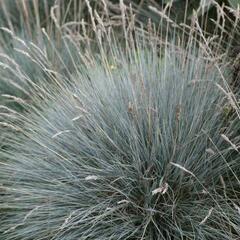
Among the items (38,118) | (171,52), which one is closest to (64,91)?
(38,118)

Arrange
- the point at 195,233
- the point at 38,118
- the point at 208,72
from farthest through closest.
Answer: the point at 38,118 < the point at 208,72 < the point at 195,233

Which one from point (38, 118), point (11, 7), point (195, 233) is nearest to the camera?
point (195, 233)

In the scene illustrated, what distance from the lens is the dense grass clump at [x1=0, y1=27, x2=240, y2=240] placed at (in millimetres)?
2414

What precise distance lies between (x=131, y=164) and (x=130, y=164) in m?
0.02

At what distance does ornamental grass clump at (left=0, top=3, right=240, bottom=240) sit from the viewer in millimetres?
2414

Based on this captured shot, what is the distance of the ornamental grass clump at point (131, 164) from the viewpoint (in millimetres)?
2414

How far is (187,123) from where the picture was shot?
103 inches

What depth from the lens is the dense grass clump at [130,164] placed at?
2.41 metres

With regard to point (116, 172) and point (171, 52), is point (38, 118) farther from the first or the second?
point (171, 52)

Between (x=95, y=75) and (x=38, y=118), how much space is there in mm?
392

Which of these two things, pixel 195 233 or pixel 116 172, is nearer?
pixel 195 233

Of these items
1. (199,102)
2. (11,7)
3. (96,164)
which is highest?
(199,102)

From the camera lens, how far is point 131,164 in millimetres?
2562

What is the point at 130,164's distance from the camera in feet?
8.46
